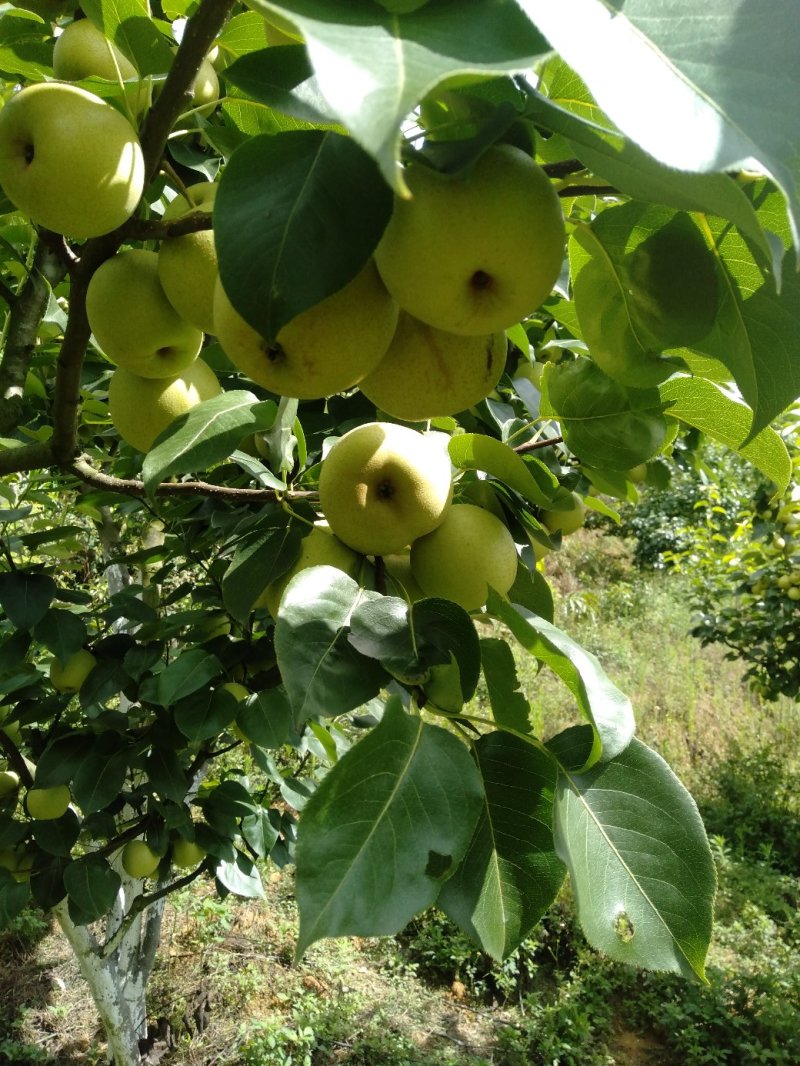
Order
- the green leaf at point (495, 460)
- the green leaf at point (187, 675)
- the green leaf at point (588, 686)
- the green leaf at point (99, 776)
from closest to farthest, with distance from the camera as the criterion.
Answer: the green leaf at point (588, 686) → the green leaf at point (495, 460) → the green leaf at point (187, 675) → the green leaf at point (99, 776)

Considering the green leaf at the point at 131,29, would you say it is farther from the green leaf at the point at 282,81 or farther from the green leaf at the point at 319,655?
the green leaf at the point at 319,655

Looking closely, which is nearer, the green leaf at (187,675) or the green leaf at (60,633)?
the green leaf at (187,675)

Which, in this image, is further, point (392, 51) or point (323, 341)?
point (323, 341)

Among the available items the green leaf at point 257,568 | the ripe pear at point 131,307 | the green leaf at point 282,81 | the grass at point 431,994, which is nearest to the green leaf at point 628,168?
the green leaf at point 282,81

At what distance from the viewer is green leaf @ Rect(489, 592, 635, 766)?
22.2 inches

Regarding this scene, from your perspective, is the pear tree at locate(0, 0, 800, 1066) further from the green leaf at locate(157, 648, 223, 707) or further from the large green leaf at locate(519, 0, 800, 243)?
the green leaf at locate(157, 648, 223, 707)

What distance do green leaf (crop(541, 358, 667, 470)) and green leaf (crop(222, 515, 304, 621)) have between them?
323 millimetres

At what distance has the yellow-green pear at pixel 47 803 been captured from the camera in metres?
1.91

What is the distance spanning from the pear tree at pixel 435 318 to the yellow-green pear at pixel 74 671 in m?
0.90

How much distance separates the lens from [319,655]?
0.60 m

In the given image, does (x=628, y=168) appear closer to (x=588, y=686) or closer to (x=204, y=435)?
(x=588, y=686)

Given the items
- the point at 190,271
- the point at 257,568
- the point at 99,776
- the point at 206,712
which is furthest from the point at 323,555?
the point at 99,776

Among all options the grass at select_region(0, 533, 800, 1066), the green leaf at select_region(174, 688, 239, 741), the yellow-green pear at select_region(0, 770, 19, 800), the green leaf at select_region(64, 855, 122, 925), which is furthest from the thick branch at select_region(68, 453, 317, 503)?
the grass at select_region(0, 533, 800, 1066)

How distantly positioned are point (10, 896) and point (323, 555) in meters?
1.48
